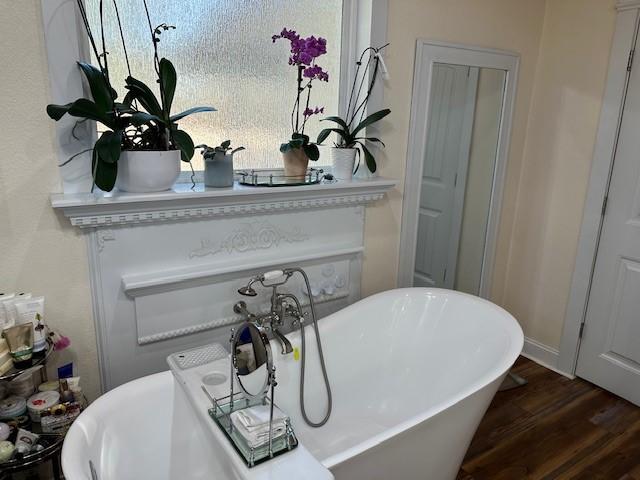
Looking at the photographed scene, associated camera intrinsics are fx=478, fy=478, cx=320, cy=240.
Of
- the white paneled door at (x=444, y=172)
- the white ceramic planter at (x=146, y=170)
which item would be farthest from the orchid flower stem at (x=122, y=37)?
the white paneled door at (x=444, y=172)

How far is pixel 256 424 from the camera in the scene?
3.78 ft

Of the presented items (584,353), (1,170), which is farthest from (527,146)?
(1,170)

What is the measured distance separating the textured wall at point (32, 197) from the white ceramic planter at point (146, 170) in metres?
0.20

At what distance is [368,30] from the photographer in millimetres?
2006

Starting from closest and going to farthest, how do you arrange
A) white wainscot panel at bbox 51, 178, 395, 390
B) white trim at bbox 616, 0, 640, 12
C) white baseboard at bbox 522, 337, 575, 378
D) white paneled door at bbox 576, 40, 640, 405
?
1. white wainscot panel at bbox 51, 178, 395, 390
2. white trim at bbox 616, 0, 640, 12
3. white paneled door at bbox 576, 40, 640, 405
4. white baseboard at bbox 522, 337, 575, 378

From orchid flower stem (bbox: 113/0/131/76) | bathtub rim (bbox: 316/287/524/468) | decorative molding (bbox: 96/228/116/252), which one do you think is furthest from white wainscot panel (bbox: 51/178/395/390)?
orchid flower stem (bbox: 113/0/131/76)

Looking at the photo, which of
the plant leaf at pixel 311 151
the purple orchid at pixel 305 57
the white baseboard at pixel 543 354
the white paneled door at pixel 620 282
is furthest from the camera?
the white baseboard at pixel 543 354

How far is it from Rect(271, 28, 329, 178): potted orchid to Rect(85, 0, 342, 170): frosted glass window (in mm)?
47

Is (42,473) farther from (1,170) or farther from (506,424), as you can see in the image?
(506,424)

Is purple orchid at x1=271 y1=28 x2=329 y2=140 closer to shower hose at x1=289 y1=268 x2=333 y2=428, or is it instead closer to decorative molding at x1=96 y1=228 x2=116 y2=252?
shower hose at x1=289 y1=268 x2=333 y2=428

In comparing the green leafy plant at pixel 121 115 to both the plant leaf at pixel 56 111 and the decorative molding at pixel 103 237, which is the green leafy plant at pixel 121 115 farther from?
the decorative molding at pixel 103 237

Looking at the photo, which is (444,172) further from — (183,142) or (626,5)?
(183,142)

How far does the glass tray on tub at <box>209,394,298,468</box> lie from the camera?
1.12 metres

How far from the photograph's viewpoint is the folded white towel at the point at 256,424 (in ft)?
3.72
